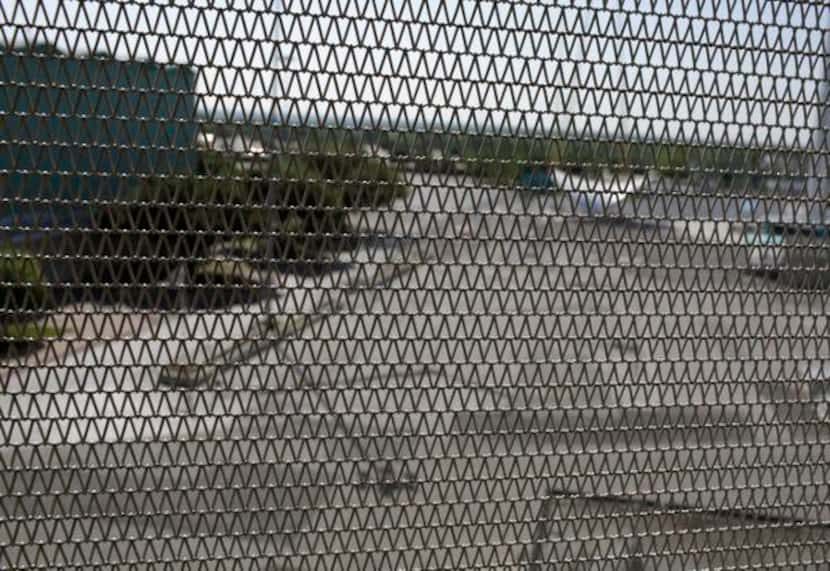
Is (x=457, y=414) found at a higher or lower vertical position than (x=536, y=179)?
lower

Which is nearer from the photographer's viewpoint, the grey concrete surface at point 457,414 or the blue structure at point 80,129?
the blue structure at point 80,129

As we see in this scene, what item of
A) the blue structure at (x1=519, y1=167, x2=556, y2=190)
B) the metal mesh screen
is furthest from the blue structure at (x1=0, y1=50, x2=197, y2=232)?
the blue structure at (x1=519, y1=167, x2=556, y2=190)

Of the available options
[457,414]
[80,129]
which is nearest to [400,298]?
[457,414]

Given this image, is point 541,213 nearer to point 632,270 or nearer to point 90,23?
point 632,270

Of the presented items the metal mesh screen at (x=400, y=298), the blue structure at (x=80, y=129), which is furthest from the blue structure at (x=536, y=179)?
the blue structure at (x=80, y=129)

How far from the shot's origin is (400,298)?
1.44m

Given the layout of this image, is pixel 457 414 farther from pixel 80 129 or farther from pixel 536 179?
Answer: pixel 80 129

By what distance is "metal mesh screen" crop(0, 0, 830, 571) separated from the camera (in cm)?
132

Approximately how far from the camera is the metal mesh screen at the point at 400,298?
4.33 ft

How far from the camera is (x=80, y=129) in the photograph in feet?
4.24

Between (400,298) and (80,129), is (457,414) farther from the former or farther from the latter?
(80,129)

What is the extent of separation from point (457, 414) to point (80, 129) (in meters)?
0.70

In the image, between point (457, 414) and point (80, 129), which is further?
point (457, 414)

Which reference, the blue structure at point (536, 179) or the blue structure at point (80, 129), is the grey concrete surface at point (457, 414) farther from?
the blue structure at point (80, 129)
